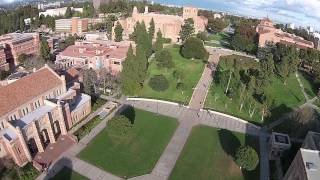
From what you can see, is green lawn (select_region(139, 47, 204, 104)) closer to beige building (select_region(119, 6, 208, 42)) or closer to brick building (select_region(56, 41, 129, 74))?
brick building (select_region(56, 41, 129, 74))

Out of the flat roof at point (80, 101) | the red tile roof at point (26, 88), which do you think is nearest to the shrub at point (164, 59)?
the flat roof at point (80, 101)

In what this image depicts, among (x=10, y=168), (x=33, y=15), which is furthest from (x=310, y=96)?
(x=33, y=15)

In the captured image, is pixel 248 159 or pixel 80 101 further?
pixel 80 101

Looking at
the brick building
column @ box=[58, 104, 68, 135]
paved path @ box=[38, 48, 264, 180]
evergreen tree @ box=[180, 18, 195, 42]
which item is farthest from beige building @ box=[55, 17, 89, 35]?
column @ box=[58, 104, 68, 135]

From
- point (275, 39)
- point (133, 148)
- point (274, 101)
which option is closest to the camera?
point (133, 148)

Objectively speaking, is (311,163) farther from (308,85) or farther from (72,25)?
(72,25)

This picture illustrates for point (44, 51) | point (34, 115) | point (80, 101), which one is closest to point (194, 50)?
point (80, 101)
